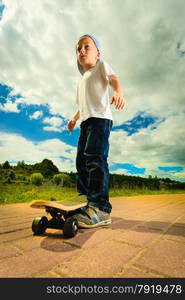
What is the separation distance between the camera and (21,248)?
46.4 inches

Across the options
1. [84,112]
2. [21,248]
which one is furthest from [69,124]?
[21,248]

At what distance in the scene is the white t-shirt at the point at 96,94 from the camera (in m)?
2.07

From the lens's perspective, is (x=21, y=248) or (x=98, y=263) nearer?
(x=98, y=263)

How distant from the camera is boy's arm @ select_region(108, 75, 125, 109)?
195 cm

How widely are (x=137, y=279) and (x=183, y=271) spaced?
0.83 ft

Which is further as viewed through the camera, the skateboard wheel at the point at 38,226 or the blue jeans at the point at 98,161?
the blue jeans at the point at 98,161

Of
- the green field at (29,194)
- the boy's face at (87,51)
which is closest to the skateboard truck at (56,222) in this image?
the green field at (29,194)

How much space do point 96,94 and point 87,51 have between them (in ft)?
1.97

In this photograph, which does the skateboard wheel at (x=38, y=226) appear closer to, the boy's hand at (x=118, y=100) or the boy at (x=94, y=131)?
the boy at (x=94, y=131)

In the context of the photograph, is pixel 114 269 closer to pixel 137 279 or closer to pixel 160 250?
pixel 137 279

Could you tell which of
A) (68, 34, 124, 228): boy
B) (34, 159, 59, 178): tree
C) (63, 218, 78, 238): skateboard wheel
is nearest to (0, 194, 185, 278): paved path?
(63, 218, 78, 238): skateboard wheel

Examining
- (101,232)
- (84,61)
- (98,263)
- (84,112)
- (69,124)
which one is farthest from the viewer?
(69,124)

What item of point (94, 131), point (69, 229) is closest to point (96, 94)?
point (94, 131)

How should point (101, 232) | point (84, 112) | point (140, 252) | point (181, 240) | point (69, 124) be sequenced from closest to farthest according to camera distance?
1. point (140, 252)
2. point (181, 240)
3. point (101, 232)
4. point (84, 112)
5. point (69, 124)
